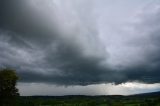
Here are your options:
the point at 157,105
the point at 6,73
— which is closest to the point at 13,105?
the point at 6,73

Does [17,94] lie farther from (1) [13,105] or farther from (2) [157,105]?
(2) [157,105]

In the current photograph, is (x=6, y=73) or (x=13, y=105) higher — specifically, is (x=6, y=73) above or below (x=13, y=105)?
above

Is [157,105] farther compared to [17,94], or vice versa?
[157,105]

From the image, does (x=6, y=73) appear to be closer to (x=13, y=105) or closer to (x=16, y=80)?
(x=16, y=80)

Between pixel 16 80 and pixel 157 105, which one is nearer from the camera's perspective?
pixel 16 80

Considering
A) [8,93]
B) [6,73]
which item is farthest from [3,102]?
[6,73]

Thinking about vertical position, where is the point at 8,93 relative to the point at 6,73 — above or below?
below
